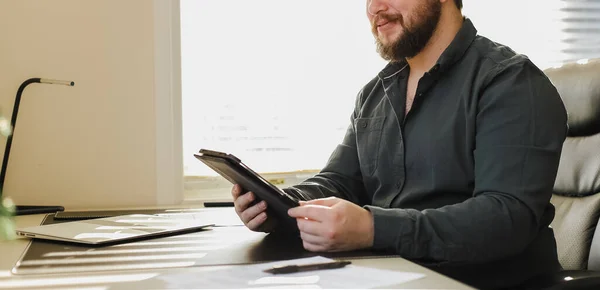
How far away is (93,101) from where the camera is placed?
7.87ft

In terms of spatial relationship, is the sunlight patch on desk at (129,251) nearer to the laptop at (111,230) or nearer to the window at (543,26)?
the laptop at (111,230)

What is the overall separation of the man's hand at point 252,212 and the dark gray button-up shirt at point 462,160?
0.19 meters

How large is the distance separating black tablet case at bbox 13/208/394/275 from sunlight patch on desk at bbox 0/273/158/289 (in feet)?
0.20

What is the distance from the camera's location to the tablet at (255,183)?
1.36 m

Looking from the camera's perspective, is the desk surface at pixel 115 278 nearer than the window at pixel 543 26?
Yes

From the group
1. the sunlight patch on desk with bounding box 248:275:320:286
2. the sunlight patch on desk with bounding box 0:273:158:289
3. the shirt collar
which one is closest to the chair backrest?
the shirt collar

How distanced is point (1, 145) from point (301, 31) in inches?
43.0

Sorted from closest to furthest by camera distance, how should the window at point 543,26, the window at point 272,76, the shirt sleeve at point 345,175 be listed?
the shirt sleeve at point 345,175
the window at point 272,76
the window at point 543,26

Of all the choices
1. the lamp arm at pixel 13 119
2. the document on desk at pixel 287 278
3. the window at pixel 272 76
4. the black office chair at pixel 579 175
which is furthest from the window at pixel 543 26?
the document on desk at pixel 287 278

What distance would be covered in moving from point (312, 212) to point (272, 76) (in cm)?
138

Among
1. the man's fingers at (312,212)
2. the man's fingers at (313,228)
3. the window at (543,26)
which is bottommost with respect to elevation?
the man's fingers at (313,228)

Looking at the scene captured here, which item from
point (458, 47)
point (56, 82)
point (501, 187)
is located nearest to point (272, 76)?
point (56, 82)

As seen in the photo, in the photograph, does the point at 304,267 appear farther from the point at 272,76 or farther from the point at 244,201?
the point at 272,76

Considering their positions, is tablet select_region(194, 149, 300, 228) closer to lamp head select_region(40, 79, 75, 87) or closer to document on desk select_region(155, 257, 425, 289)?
document on desk select_region(155, 257, 425, 289)
